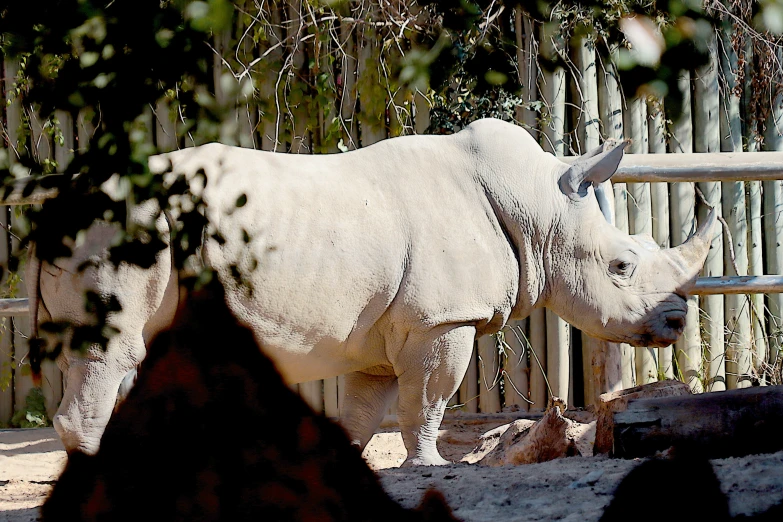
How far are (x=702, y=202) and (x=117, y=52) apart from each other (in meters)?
5.32

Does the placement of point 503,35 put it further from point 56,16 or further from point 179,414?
point 179,414

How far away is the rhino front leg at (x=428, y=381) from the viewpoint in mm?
4125

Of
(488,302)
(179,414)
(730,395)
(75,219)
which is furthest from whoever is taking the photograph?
(488,302)

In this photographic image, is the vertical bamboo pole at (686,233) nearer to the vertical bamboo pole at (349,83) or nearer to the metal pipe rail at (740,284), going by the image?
the metal pipe rail at (740,284)

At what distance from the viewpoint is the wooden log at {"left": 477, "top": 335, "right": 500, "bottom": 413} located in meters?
6.36

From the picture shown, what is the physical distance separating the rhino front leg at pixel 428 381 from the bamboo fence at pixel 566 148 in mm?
2102

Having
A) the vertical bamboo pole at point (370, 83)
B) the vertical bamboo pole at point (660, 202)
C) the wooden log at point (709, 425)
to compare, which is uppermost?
the vertical bamboo pole at point (370, 83)

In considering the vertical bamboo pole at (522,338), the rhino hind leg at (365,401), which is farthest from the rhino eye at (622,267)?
the vertical bamboo pole at (522,338)

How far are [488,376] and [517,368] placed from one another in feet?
0.65

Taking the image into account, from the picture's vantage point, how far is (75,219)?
211cm

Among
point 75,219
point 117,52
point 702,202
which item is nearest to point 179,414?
point 75,219

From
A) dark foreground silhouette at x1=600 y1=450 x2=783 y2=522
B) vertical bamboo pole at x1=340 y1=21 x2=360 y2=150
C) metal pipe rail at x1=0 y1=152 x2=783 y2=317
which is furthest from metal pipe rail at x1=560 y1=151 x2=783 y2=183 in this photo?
dark foreground silhouette at x1=600 y1=450 x2=783 y2=522

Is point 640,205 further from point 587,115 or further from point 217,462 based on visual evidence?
point 217,462

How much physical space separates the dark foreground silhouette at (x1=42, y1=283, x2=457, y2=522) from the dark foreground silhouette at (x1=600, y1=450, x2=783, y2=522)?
16.0 inches
